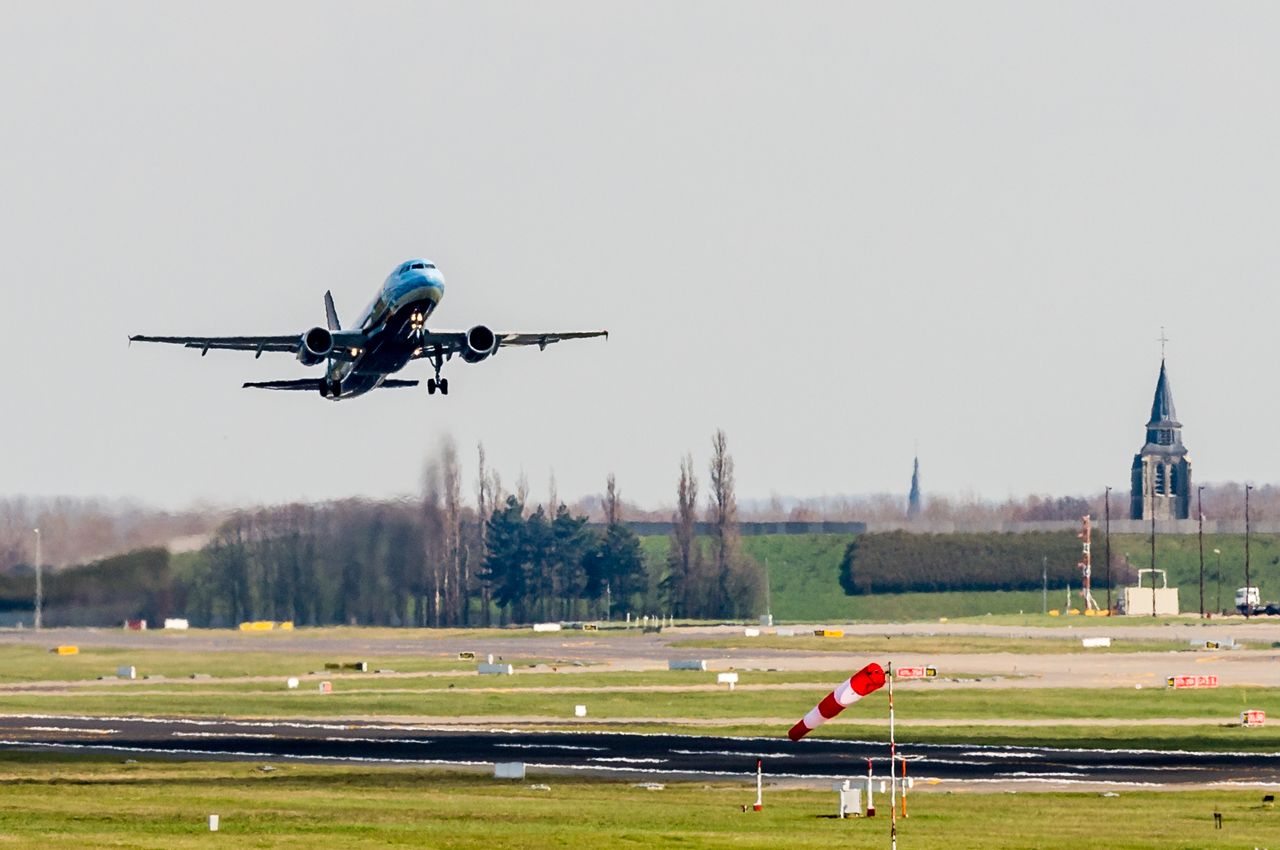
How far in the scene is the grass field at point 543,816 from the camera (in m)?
49.2

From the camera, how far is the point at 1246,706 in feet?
315

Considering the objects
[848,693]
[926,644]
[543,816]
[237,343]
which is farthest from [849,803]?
[926,644]

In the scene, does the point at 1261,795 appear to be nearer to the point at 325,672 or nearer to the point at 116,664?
the point at 325,672

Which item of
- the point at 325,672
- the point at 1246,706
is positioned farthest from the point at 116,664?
the point at 1246,706

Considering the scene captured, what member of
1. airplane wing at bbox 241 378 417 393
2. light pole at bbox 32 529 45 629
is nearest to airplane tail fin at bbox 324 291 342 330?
airplane wing at bbox 241 378 417 393

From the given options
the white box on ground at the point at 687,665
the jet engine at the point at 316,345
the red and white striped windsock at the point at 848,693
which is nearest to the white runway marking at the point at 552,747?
the jet engine at the point at 316,345

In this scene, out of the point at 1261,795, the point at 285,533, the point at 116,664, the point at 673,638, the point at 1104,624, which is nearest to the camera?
the point at 1261,795

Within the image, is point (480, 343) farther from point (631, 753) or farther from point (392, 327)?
point (631, 753)

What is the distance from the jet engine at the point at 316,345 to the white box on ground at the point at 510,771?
18.0 meters

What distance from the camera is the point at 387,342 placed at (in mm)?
78562

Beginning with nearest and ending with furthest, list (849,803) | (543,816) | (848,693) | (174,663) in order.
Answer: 1. (848,693)
2. (849,803)
3. (543,816)
4. (174,663)

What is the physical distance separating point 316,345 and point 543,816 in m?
27.7

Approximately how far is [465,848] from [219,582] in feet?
372

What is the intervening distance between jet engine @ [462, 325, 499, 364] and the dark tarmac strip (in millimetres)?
13616
